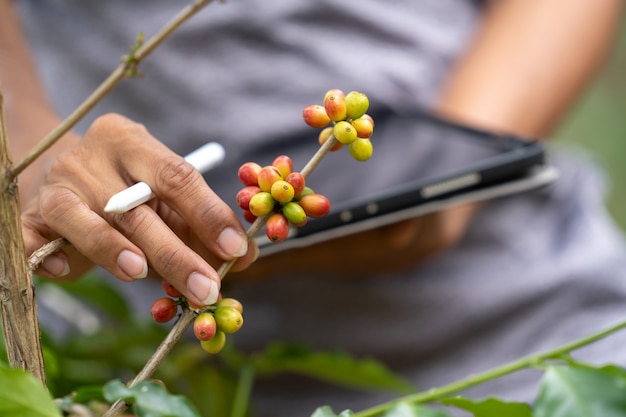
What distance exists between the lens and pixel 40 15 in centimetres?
75

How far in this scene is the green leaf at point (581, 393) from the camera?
260 millimetres

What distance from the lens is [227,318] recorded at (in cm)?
27

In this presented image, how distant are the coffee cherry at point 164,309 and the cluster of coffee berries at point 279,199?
4cm

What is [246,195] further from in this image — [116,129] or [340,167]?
[340,167]

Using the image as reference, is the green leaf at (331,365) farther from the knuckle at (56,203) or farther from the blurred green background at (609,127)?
the blurred green background at (609,127)

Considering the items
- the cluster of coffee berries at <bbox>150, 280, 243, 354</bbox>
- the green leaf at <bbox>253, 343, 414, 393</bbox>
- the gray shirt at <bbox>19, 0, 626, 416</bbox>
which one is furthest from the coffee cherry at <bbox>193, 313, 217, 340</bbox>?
the gray shirt at <bbox>19, 0, 626, 416</bbox>

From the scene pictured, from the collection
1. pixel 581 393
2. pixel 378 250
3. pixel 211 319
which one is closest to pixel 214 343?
pixel 211 319

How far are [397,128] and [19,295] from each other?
495 mm

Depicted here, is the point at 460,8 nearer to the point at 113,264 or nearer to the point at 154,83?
the point at 154,83

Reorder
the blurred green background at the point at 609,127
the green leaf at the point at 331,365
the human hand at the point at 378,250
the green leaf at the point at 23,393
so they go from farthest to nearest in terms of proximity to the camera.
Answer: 1. the blurred green background at the point at 609,127
2. the human hand at the point at 378,250
3. the green leaf at the point at 331,365
4. the green leaf at the point at 23,393

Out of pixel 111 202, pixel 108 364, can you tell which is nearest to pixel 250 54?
pixel 108 364

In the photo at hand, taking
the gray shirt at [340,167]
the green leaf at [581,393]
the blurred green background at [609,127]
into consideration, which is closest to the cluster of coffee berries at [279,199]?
the green leaf at [581,393]

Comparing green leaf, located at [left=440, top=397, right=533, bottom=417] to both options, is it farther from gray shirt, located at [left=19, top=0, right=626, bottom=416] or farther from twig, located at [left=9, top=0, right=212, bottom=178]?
gray shirt, located at [left=19, top=0, right=626, bottom=416]

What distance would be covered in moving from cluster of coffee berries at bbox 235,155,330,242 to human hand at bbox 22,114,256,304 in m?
0.01
